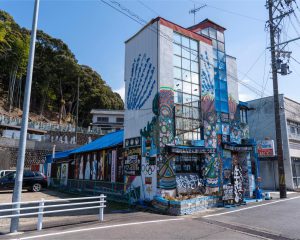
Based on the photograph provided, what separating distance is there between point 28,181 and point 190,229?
1662cm

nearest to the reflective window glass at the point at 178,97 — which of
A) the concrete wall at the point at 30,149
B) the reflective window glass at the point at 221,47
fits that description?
the reflective window glass at the point at 221,47

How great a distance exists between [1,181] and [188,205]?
617 inches

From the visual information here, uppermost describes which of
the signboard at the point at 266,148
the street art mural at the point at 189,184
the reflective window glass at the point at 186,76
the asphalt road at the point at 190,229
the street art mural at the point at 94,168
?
the reflective window glass at the point at 186,76

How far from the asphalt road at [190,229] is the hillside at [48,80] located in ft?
148

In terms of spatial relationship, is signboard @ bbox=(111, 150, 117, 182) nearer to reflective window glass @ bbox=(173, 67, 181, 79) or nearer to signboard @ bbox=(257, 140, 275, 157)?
reflective window glass @ bbox=(173, 67, 181, 79)

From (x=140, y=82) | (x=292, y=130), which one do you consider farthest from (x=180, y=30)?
(x=292, y=130)

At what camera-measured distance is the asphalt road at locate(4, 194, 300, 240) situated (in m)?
7.76

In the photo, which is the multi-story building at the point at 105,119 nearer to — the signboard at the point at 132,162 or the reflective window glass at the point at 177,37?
the signboard at the point at 132,162

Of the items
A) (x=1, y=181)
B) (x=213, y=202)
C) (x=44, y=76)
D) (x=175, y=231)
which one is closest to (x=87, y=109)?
(x=44, y=76)

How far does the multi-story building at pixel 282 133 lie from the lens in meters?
26.3

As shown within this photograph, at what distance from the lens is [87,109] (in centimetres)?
6188

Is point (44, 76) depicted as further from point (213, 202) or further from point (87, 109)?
point (213, 202)

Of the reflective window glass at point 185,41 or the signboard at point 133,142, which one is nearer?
the signboard at point 133,142

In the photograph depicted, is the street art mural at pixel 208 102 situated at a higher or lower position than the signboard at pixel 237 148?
higher
